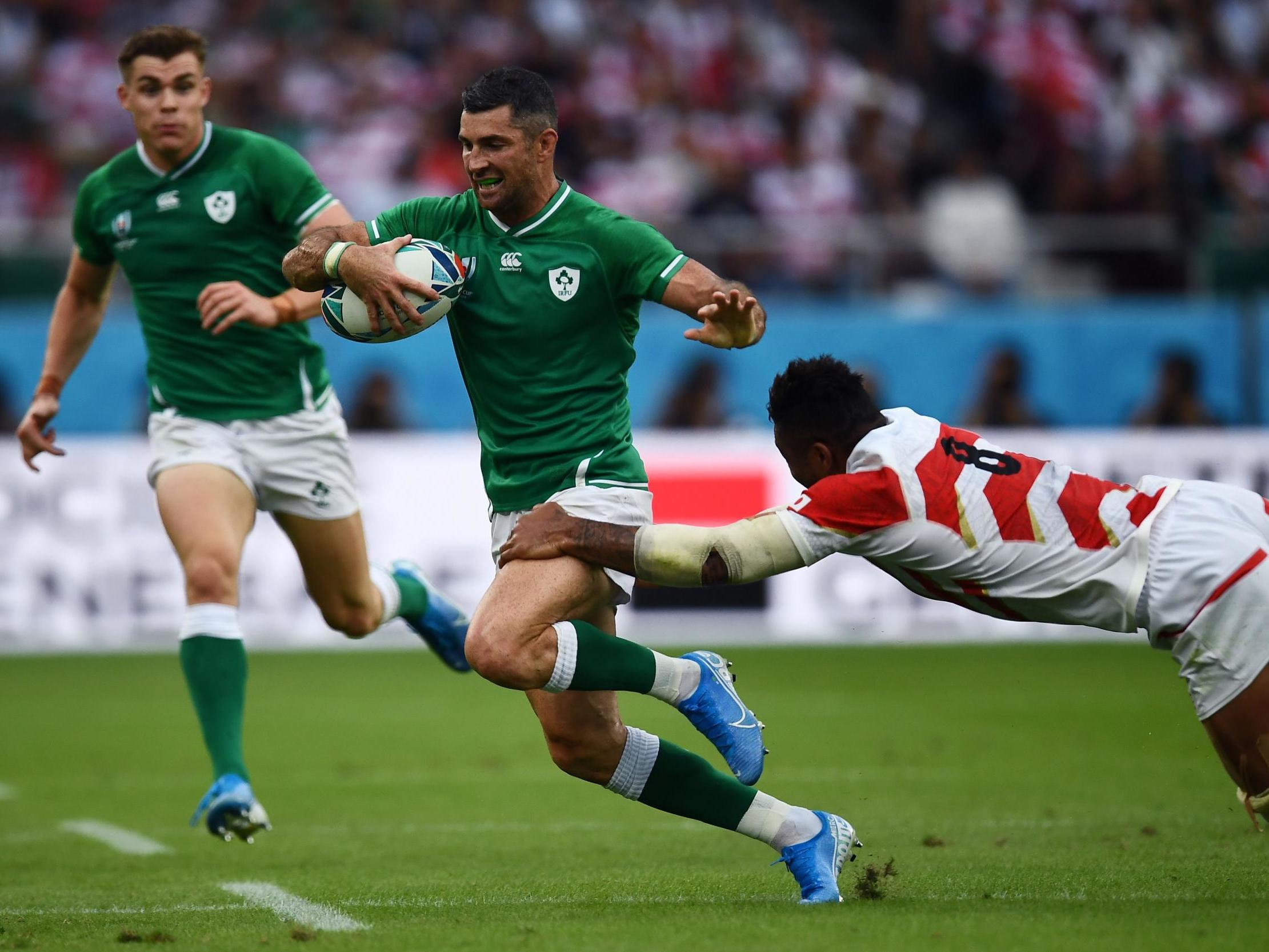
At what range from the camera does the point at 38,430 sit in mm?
7430

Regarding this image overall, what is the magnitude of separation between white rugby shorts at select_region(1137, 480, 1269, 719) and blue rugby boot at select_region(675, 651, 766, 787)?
48.8 inches

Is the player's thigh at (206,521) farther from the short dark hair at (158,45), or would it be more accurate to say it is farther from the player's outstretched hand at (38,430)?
the short dark hair at (158,45)

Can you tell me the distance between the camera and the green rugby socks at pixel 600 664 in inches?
207

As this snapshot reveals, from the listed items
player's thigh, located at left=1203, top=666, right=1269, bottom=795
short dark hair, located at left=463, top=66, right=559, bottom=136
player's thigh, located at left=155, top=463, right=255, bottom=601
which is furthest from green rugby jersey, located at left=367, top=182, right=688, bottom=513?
player's thigh, located at left=1203, top=666, right=1269, bottom=795

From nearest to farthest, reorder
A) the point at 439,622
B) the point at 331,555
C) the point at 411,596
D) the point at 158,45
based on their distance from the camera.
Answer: the point at 158,45
the point at 331,555
the point at 411,596
the point at 439,622

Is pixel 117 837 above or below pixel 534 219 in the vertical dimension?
below

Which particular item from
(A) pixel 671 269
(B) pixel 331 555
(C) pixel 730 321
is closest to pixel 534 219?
(A) pixel 671 269

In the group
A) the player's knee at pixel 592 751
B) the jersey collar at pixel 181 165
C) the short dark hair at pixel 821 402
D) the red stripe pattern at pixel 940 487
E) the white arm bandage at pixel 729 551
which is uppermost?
the jersey collar at pixel 181 165

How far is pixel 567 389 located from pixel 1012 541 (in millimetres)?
1509

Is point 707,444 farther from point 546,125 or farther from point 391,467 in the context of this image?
point 546,125

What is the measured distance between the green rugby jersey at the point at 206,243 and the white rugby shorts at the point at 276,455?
0.19 ft

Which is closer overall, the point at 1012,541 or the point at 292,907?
the point at 1012,541

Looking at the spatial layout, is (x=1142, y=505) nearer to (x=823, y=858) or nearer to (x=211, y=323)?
(x=823, y=858)

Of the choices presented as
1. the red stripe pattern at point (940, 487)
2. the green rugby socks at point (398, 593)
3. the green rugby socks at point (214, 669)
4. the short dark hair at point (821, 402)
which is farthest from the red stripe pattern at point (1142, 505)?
the green rugby socks at point (398, 593)
